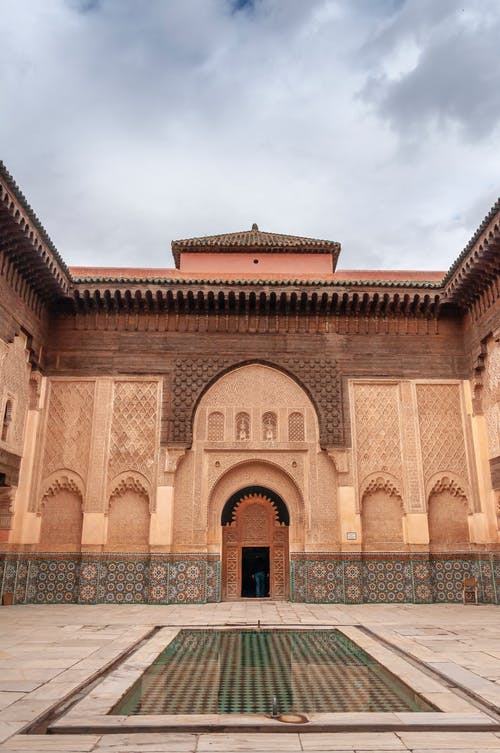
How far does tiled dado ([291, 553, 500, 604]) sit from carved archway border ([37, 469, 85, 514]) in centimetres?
345

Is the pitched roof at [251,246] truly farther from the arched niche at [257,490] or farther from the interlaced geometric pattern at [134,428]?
the arched niche at [257,490]

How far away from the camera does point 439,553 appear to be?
877cm

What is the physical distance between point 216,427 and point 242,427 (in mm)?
411

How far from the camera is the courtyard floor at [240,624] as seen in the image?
256 centimetres

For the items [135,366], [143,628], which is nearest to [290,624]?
[143,628]

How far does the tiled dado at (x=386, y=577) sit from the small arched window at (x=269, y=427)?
1834 mm

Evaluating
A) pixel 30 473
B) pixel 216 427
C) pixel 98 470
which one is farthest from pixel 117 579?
pixel 216 427

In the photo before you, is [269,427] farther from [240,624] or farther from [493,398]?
[240,624]

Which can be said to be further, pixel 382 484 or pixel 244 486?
pixel 244 486

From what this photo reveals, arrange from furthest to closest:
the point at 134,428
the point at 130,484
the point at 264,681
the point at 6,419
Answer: the point at 134,428 → the point at 130,484 → the point at 6,419 → the point at 264,681

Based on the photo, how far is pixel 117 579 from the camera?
8.59m

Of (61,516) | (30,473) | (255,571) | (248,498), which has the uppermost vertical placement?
(30,473)

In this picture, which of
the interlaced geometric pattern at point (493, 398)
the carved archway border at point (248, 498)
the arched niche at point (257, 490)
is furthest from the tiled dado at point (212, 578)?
the interlaced geometric pattern at point (493, 398)

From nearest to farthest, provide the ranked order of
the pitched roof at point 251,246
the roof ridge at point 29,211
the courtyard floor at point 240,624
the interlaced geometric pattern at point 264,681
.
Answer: the courtyard floor at point 240,624
the interlaced geometric pattern at point 264,681
the roof ridge at point 29,211
the pitched roof at point 251,246
